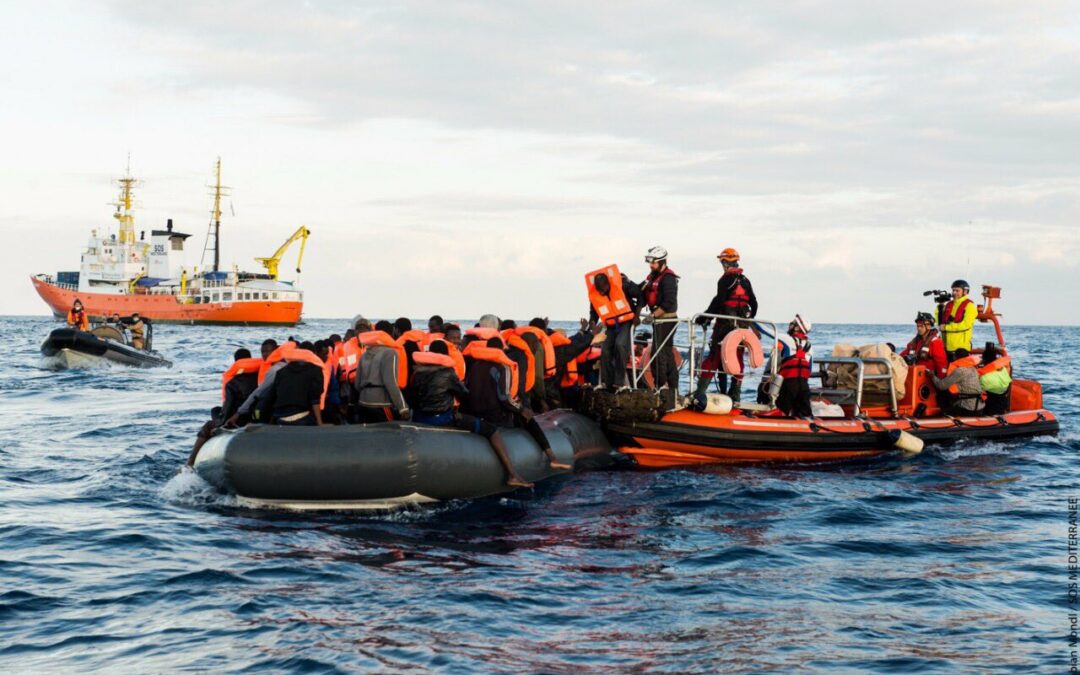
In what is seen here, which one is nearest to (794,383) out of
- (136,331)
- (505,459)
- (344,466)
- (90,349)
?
(505,459)

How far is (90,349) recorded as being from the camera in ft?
99.4

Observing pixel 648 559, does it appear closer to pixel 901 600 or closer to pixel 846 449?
pixel 901 600

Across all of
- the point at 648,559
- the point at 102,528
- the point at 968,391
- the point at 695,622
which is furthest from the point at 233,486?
the point at 968,391

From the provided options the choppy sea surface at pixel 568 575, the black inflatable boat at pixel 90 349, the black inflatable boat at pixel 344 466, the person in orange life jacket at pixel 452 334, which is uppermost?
the person in orange life jacket at pixel 452 334

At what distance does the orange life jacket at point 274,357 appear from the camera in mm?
11196

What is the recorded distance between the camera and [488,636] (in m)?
7.09

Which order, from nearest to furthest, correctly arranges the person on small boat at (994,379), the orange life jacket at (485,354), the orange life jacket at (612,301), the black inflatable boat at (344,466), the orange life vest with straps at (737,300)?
1. the black inflatable boat at (344,466)
2. the orange life jacket at (485,354)
3. the orange life jacket at (612,301)
4. the orange life vest with straps at (737,300)
5. the person on small boat at (994,379)

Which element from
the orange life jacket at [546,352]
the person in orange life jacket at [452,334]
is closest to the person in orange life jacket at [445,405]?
the person in orange life jacket at [452,334]

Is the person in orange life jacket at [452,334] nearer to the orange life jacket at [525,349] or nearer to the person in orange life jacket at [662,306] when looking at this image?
the orange life jacket at [525,349]

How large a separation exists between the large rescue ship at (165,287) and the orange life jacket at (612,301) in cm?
7317

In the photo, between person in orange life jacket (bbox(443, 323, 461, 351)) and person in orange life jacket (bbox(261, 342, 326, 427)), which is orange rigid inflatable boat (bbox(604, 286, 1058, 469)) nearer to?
person in orange life jacket (bbox(443, 323, 461, 351))

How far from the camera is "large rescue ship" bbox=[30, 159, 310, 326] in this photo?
8238 cm

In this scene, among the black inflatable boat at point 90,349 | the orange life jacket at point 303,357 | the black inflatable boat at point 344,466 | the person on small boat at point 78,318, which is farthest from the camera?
the person on small boat at point 78,318

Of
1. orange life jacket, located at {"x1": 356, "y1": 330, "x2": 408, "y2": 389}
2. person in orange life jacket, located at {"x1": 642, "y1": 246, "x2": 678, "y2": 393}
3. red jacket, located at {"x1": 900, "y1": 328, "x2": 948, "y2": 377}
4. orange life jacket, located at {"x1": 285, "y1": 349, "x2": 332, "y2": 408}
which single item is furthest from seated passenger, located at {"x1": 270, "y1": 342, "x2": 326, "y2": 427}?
red jacket, located at {"x1": 900, "y1": 328, "x2": 948, "y2": 377}
